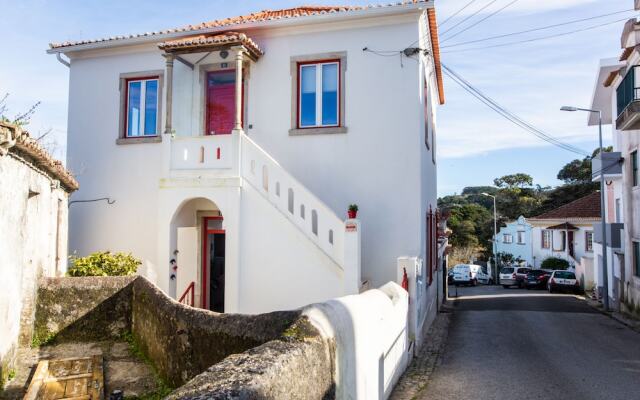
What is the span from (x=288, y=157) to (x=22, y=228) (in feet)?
19.5

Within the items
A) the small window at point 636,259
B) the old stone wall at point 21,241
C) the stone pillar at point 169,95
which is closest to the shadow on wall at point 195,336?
the old stone wall at point 21,241

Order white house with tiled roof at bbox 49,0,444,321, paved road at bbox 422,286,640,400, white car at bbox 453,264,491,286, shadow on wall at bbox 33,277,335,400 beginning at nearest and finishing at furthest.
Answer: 1. shadow on wall at bbox 33,277,335,400
2. paved road at bbox 422,286,640,400
3. white house with tiled roof at bbox 49,0,444,321
4. white car at bbox 453,264,491,286

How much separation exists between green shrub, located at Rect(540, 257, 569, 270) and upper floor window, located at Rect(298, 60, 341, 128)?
3436cm

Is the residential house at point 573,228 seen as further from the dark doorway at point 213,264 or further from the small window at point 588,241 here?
the dark doorway at point 213,264

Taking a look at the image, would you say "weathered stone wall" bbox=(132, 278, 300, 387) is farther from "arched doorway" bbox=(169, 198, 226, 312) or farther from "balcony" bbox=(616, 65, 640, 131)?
"balcony" bbox=(616, 65, 640, 131)

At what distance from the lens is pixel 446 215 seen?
22.8 metres

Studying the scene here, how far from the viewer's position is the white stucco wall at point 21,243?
23.2ft

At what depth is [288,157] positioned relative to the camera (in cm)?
1215

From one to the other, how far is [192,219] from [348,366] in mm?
8332

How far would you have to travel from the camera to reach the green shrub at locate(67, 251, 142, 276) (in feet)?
33.7

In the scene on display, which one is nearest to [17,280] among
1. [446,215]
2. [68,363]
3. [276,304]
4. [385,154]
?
[68,363]

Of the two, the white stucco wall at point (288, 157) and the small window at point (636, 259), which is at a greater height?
the white stucco wall at point (288, 157)

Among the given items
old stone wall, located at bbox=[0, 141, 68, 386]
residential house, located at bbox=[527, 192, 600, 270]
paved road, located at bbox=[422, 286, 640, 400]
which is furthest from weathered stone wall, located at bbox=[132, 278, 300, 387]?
residential house, located at bbox=[527, 192, 600, 270]

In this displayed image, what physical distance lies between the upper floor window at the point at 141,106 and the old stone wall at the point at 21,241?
3592 mm
